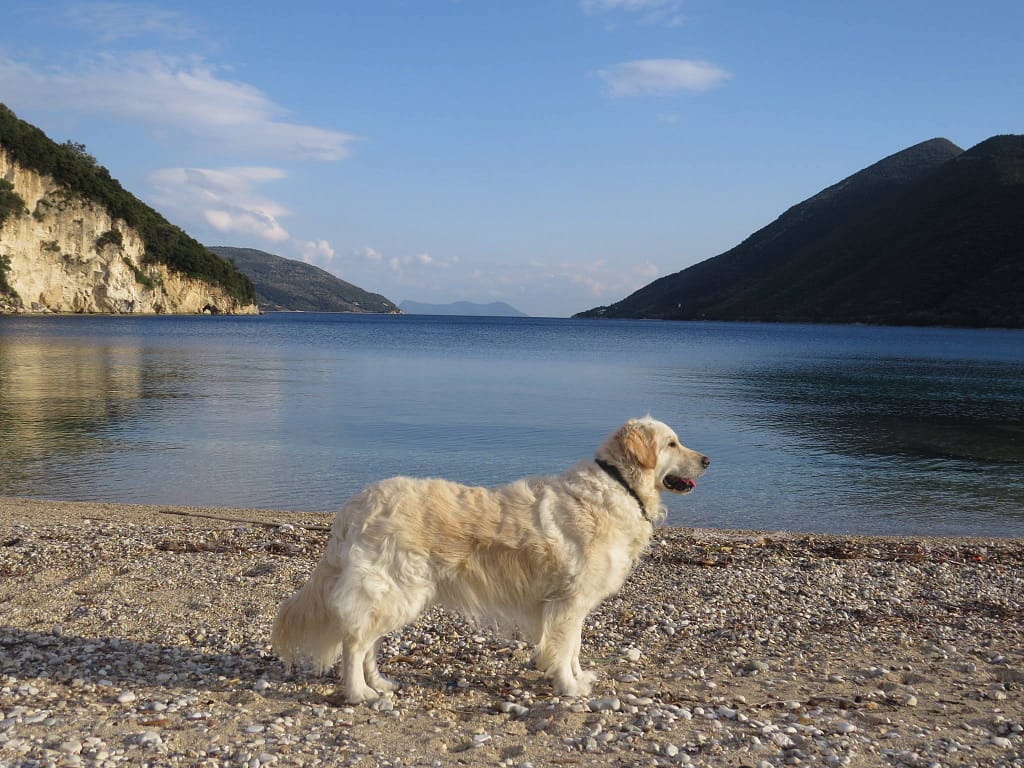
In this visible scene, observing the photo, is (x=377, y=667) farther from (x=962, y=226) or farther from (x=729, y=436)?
(x=962, y=226)

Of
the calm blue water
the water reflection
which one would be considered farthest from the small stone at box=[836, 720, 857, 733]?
the water reflection

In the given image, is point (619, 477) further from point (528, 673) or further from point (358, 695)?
point (358, 695)

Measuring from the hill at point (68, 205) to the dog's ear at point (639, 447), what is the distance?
376ft

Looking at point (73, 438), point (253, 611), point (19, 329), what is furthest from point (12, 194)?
point (253, 611)

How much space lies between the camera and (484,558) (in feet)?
19.8

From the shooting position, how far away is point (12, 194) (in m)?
102

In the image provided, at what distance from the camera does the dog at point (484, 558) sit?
231 inches

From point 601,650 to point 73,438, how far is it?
1900 centimetres

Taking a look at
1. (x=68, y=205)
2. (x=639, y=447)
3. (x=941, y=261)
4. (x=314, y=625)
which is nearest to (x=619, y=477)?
(x=639, y=447)

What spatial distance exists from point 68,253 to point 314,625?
408 ft

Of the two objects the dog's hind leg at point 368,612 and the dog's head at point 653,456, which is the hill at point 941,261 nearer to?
the dog's head at point 653,456

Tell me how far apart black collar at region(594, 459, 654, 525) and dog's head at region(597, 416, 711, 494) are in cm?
3

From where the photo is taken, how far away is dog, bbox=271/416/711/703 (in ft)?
19.3

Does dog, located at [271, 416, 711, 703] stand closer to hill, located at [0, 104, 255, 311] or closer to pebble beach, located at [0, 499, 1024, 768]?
pebble beach, located at [0, 499, 1024, 768]
